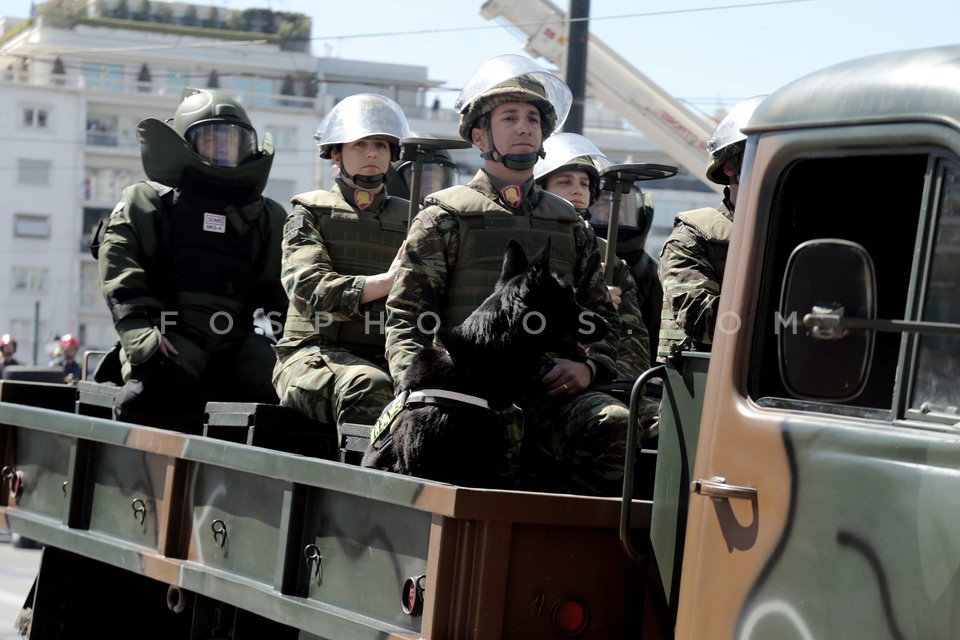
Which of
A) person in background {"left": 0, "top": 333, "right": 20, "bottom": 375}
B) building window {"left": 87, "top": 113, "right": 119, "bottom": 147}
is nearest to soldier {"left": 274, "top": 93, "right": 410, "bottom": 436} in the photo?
person in background {"left": 0, "top": 333, "right": 20, "bottom": 375}

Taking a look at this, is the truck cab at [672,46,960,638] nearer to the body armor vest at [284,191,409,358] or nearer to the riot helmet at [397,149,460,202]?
the body armor vest at [284,191,409,358]

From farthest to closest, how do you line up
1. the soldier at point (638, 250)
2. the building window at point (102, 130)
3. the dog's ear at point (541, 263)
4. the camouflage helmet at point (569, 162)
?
the building window at point (102, 130)
the soldier at point (638, 250)
the camouflage helmet at point (569, 162)
the dog's ear at point (541, 263)

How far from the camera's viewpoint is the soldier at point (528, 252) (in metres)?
4.43

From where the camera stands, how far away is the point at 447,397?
4250 mm

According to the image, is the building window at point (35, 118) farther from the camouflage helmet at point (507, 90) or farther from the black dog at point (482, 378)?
the black dog at point (482, 378)

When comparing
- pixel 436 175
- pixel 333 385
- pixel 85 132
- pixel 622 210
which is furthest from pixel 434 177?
pixel 85 132

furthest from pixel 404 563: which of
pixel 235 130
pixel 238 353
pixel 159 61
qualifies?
pixel 159 61

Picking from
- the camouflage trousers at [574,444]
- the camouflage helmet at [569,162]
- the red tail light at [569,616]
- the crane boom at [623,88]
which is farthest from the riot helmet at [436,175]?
the crane boom at [623,88]

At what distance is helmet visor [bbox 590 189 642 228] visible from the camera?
724cm

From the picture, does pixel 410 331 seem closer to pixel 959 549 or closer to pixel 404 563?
pixel 404 563

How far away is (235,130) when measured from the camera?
22.4 ft

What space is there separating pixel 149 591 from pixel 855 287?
146 inches

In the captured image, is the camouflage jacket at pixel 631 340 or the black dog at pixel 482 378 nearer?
the black dog at pixel 482 378

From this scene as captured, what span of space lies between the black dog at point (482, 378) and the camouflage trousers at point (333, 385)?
80 centimetres
